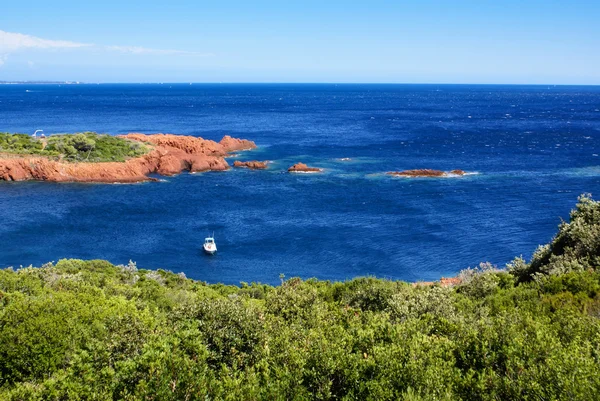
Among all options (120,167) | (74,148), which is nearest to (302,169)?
(120,167)

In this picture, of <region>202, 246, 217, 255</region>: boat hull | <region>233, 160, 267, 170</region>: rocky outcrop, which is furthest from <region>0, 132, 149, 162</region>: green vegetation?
<region>202, 246, 217, 255</region>: boat hull

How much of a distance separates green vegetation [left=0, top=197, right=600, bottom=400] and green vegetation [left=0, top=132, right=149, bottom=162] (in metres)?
64.8

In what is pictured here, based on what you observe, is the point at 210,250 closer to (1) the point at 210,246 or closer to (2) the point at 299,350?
(1) the point at 210,246

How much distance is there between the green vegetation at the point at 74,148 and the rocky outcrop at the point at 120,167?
223 cm

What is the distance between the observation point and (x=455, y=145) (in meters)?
110

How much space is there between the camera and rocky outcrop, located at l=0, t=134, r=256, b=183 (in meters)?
77.8

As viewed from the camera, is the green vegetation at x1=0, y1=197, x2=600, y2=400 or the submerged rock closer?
the green vegetation at x1=0, y1=197, x2=600, y2=400

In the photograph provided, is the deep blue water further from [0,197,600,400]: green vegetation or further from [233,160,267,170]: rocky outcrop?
[0,197,600,400]: green vegetation

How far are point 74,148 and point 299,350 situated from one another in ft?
258

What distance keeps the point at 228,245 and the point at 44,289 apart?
27562 mm

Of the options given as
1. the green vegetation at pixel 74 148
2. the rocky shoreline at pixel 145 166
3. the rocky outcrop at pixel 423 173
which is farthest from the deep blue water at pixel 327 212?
the green vegetation at pixel 74 148

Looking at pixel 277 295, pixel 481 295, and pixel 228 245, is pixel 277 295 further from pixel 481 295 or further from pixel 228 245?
pixel 228 245

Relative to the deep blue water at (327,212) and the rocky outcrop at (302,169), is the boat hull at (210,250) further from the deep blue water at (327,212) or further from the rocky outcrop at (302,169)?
the rocky outcrop at (302,169)

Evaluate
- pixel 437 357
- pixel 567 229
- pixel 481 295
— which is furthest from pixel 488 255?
pixel 437 357
